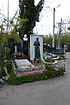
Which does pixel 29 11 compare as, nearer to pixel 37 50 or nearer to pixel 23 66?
pixel 37 50

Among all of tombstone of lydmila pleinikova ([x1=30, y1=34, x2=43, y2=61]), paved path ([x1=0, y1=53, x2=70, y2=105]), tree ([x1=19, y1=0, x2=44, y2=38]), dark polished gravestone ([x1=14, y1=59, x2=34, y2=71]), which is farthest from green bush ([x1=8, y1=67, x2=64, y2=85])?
tree ([x1=19, y1=0, x2=44, y2=38])

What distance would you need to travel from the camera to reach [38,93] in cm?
1092

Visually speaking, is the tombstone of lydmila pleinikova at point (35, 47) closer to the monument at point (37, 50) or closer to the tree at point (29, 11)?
the monument at point (37, 50)

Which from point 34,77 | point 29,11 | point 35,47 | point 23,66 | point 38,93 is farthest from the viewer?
point 29,11

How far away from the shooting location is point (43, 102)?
923 centimetres

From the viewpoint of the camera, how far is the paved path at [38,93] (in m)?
9.37

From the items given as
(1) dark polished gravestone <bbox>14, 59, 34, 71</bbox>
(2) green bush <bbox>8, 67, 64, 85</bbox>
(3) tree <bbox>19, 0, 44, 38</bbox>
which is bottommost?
(2) green bush <bbox>8, 67, 64, 85</bbox>

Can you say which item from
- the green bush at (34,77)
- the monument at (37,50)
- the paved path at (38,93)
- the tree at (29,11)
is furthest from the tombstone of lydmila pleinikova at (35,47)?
the paved path at (38,93)

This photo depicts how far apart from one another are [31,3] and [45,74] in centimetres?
1887

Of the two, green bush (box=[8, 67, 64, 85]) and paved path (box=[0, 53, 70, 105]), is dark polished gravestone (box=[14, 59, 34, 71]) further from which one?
paved path (box=[0, 53, 70, 105])

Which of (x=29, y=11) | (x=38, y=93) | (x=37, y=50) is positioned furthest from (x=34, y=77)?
(x=29, y=11)

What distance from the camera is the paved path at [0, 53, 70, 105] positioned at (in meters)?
9.37

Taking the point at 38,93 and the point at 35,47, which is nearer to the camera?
the point at 38,93

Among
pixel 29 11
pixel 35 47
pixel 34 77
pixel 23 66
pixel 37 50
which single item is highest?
pixel 29 11
